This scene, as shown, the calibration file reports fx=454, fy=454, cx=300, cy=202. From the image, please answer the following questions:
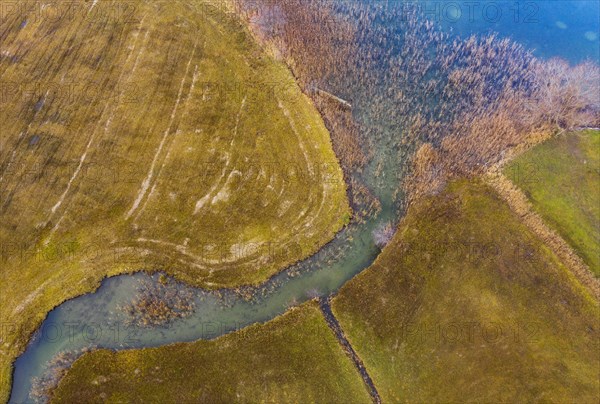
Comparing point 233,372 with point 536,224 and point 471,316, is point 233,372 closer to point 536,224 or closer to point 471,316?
point 471,316

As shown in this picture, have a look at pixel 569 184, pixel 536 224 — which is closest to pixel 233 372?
pixel 536 224

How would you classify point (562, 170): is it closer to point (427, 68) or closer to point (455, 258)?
point (455, 258)

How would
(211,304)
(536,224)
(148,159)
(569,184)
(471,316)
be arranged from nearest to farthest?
(471,316), (211,304), (536,224), (569,184), (148,159)

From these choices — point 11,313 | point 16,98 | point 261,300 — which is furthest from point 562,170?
point 16,98

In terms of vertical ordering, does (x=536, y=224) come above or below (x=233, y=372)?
above

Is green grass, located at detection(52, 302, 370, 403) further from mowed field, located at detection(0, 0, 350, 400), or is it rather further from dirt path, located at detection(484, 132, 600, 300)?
dirt path, located at detection(484, 132, 600, 300)

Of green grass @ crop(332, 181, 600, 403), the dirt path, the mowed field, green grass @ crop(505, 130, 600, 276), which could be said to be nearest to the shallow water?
the mowed field
